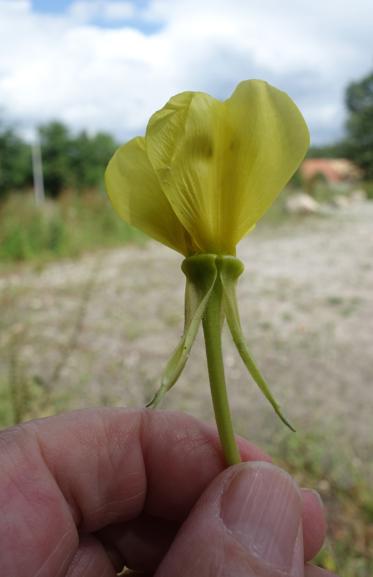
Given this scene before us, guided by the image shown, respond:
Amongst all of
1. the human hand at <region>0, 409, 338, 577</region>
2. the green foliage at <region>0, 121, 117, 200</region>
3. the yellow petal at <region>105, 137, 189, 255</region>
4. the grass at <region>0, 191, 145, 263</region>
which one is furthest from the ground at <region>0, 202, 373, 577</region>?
the green foliage at <region>0, 121, 117, 200</region>

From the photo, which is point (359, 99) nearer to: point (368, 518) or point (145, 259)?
point (145, 259)

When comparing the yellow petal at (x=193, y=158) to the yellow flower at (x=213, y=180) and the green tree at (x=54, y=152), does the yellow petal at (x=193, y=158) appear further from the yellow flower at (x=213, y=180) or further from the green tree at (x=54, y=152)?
the green tree at (x=54, y=152)

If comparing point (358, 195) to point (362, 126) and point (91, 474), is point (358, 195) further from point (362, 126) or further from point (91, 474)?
point (91, 474)

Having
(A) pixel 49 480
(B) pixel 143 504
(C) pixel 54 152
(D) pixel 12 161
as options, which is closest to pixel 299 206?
(B) pixel 143 504

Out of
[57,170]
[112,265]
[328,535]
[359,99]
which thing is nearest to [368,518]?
[328,535]

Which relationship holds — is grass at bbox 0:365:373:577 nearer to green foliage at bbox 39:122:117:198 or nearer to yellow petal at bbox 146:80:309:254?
yellow petal at bbox 146:80:309:254

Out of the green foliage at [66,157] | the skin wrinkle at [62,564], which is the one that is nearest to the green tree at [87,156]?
the green foliage at [66,157]
